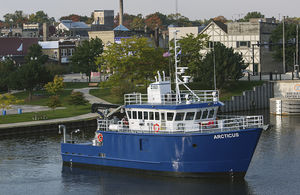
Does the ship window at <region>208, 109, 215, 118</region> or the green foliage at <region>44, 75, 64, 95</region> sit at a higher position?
the green foliage at <region>44, 75, 64, 95</region>

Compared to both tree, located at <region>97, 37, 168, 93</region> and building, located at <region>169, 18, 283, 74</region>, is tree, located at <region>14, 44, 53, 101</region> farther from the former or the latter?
building, located at <region>169, 18, 283, 74</region>

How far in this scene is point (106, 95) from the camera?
4067 inches

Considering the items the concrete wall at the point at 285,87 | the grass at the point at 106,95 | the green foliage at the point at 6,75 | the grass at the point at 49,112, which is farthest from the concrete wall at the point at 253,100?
the green foliage at the point at 6,75

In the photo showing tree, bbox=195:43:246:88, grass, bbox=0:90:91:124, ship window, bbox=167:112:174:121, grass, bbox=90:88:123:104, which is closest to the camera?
ship window, bbox=167:112:174:121

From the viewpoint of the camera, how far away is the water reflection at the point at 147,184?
153 feet

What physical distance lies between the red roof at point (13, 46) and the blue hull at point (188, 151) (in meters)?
104

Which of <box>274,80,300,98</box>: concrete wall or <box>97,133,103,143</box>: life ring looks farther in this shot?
<box>274,80,300,98</box>: concrete wall

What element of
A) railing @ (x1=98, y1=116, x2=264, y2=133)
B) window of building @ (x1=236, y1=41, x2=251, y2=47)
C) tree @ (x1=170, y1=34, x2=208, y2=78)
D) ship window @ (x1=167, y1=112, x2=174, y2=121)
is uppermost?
window of building @ (x1=236, y1=41, x2=251, y2=47)

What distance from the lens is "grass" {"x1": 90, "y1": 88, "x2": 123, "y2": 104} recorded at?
3722 inches

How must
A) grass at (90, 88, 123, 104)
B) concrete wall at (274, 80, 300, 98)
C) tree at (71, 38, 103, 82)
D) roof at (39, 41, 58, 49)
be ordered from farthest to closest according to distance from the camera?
roof at (39, 41, 58, 49)
tree at (71, 38, 103, 82)
grass at (90, 88, 123, 104)
concrete wall at (274, 80, 300, 98)

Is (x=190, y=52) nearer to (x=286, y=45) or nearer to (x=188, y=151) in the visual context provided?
(x=286, y=45)

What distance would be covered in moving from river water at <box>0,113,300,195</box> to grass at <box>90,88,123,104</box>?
97.0ft

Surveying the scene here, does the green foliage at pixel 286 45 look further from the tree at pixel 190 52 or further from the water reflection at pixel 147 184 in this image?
the water reflection at pixel 147 184

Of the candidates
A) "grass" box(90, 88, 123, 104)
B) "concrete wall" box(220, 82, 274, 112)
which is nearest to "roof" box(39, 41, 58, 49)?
"grass" box(90, 88, 123, 104)
